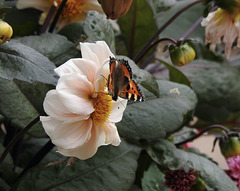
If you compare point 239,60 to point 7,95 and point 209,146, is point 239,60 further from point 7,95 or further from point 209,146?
point 7,95

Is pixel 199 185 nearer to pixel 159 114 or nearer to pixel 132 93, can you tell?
pixel 159 114

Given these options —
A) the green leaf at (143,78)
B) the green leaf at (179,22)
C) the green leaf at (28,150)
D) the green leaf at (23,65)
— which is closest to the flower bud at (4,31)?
the green leaf at (23,65)

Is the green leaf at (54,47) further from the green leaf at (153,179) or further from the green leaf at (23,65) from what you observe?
the green leaf at (153,179)

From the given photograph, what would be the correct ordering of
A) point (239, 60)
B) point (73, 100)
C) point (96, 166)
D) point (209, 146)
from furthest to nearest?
1. point (209, 146)
2. point (239, 60)
3. point (96, 166)
4. point (73, 100)

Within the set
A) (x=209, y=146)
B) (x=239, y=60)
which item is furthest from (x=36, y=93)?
(x=209, y=146)

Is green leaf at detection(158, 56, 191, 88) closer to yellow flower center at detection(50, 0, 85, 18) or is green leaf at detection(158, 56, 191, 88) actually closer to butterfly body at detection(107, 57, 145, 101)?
yellow flower center at detection(50, 0, 85, 18)

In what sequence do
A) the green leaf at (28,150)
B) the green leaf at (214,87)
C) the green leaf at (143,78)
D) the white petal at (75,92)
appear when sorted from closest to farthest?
the white petal at (75,92), the green leaf at (143,78), the green leaf at (28,150), the green leaf at (214,87)
